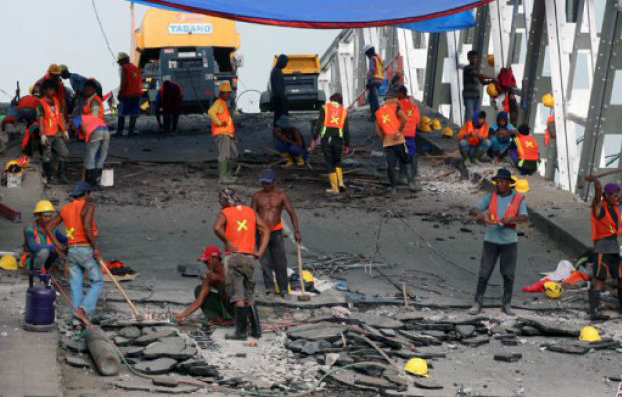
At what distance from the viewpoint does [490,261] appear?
1627 centimetres

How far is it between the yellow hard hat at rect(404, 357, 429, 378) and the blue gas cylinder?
3.66 meters

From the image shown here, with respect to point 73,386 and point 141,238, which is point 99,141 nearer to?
point 141,238

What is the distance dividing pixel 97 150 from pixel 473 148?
714cm

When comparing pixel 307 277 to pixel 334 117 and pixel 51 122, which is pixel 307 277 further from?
pixel 51 122

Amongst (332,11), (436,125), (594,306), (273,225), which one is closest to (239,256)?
(273,225)

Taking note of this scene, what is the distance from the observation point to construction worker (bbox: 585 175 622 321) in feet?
52.9

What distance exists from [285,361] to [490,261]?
3.51 metres

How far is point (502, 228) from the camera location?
1609 centimetres

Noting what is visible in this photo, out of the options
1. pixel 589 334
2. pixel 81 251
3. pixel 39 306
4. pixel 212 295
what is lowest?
pixel 589 334

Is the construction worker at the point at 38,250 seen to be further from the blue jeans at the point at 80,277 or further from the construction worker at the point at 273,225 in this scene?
the construction worker at the point at 273,225

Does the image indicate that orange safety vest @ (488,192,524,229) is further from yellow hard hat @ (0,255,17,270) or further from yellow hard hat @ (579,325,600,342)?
yellow hard hat @ (0,255,17,270)

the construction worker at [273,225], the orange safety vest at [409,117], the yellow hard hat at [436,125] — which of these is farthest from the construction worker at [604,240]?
the yellow hard hat at [436,125]

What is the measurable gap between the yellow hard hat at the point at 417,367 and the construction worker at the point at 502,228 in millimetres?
2596

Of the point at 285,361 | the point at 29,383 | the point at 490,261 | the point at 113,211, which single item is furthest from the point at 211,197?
the point at 29,383
